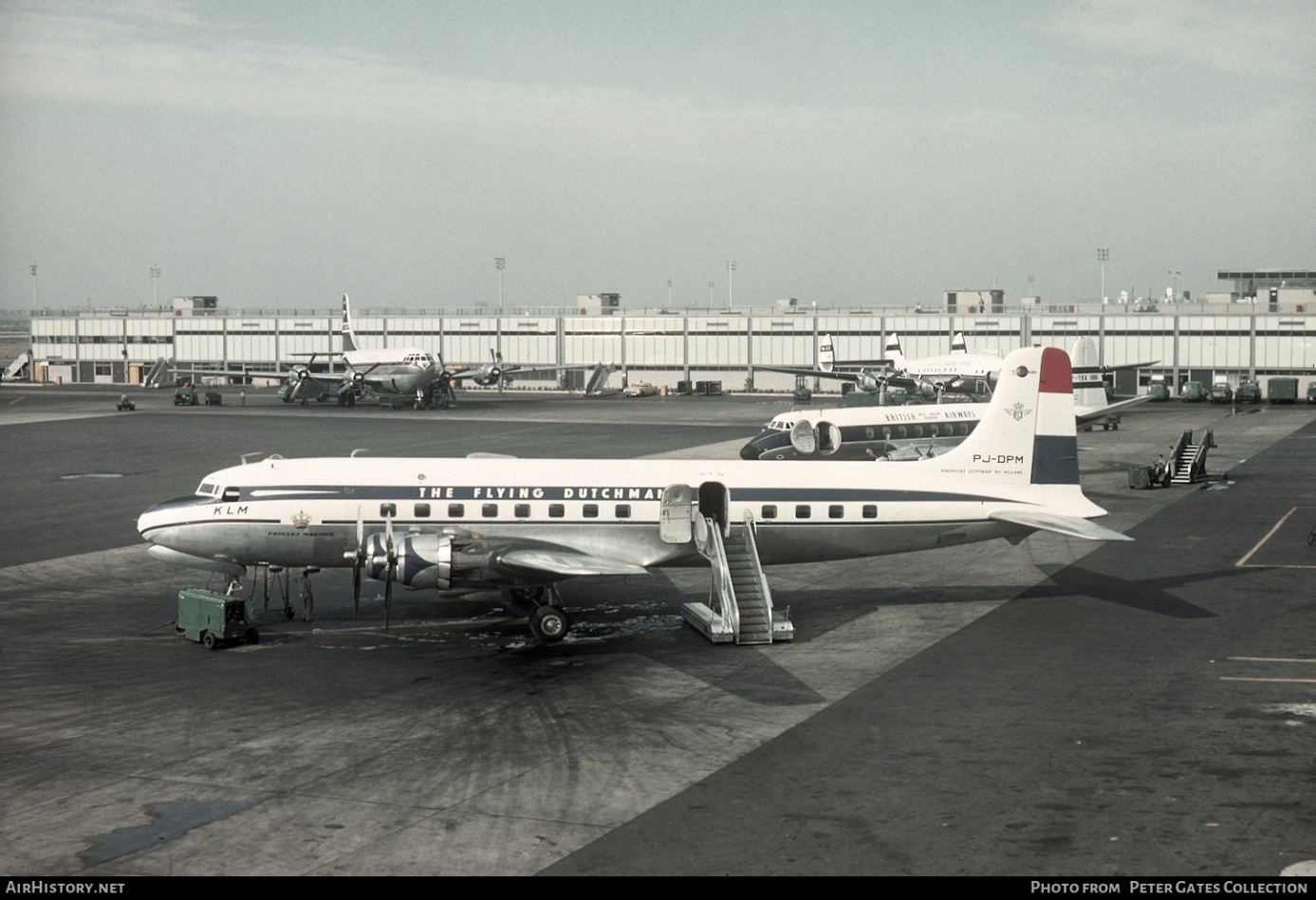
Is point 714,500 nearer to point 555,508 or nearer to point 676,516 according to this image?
point 676,516

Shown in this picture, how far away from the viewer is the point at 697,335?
161 m

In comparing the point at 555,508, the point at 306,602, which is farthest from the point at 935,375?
the point at 306,602

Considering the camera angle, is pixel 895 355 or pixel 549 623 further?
pixel 895 355

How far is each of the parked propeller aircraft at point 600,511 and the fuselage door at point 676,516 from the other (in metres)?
0.03

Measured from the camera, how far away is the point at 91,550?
43406 millimetres

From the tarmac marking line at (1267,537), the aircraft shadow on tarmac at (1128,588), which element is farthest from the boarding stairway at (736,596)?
the tarmac marking line at (1267,537)

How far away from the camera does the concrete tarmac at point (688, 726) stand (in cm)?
1781

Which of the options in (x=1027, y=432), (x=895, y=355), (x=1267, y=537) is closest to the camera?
(x=1027, y=432)

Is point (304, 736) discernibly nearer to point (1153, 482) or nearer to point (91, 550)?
point (91, 550)

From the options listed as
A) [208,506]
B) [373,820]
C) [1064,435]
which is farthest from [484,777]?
[1064,435]

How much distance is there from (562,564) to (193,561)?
424 inches

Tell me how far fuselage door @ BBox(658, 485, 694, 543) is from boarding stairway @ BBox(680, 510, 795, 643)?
0.32m

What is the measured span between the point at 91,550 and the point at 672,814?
31.9 m

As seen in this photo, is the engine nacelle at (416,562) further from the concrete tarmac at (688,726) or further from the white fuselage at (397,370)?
the white fuselage at (397,370)
